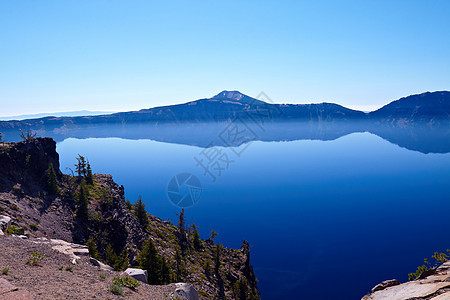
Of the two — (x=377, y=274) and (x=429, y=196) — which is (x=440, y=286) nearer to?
(x=377, y=274)

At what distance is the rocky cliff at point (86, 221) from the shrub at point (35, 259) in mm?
13564

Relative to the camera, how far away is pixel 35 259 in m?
18.7

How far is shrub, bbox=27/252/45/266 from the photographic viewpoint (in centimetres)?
1791

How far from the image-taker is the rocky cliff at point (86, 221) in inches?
1577

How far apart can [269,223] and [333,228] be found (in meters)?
28.6

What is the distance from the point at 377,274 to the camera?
80062 millimetres

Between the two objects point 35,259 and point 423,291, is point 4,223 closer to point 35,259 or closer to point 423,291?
point 35,259

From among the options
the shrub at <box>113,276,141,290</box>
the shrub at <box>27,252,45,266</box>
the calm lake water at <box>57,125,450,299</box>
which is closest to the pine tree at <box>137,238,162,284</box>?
the shrub at <box>113,276,141,290</box>

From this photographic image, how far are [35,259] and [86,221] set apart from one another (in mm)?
31604

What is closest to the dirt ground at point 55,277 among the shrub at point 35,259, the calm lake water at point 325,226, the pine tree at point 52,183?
the shrub at point 35,259

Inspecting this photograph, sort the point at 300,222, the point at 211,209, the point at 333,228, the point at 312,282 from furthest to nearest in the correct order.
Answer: the point at 211,209 < the point at 300,222 < the point at 333,228 < the point at 312,282

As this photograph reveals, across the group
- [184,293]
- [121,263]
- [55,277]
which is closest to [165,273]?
[121,263]

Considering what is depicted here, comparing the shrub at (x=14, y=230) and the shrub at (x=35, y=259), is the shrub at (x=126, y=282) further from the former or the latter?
the shrub at (x=14, y=230)

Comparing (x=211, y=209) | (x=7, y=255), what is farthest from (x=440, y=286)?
(x=211, y=209)
